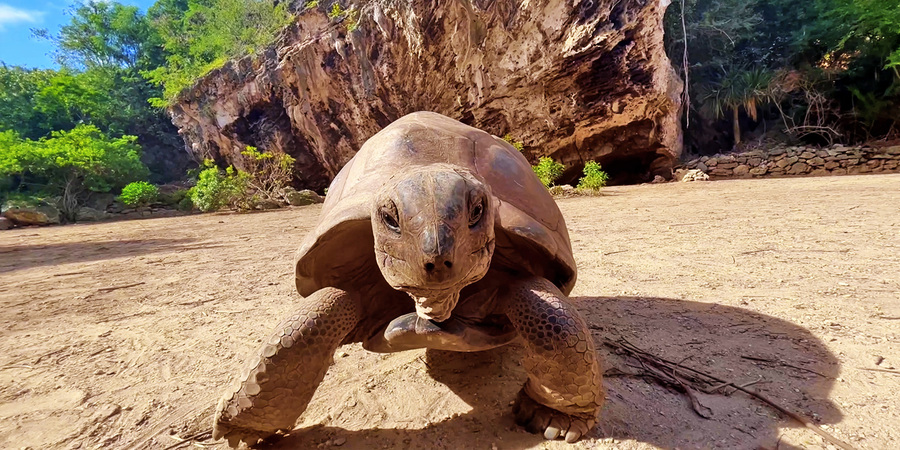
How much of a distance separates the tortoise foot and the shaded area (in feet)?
19.9

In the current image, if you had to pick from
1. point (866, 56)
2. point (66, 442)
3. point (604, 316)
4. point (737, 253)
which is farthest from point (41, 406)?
point (866, 56)

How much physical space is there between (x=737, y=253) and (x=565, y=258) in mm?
2545

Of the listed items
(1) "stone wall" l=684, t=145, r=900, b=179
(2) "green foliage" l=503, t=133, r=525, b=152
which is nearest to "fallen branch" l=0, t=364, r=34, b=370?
(2) "green foliage" l=503, t=133, r=525, b=152

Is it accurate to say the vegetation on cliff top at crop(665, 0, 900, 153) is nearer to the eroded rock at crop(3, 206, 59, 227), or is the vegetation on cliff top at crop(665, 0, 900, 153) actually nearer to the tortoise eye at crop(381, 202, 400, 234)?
the tortoise eye at crop(381, 202, 400, 234)

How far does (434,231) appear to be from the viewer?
110 cm

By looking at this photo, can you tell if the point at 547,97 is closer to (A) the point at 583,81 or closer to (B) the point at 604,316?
(A) the point at 583,81

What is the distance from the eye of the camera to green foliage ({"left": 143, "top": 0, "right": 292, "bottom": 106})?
51.8ft

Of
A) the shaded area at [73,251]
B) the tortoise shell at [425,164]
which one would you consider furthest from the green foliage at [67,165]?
the tortoise shell at [425,164]

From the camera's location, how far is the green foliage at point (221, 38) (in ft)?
51.8

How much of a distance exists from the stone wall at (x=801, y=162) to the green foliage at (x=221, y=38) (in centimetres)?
1518

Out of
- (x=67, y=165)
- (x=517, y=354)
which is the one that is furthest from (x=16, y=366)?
(x=67, y=165)

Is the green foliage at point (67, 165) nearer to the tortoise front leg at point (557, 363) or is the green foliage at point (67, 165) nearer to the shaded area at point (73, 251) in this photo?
the shaded area at point (73, 251)

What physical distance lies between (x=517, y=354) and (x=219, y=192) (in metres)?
13.1

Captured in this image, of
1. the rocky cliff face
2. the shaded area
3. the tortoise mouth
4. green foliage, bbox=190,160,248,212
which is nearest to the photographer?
the tortoise mouth
